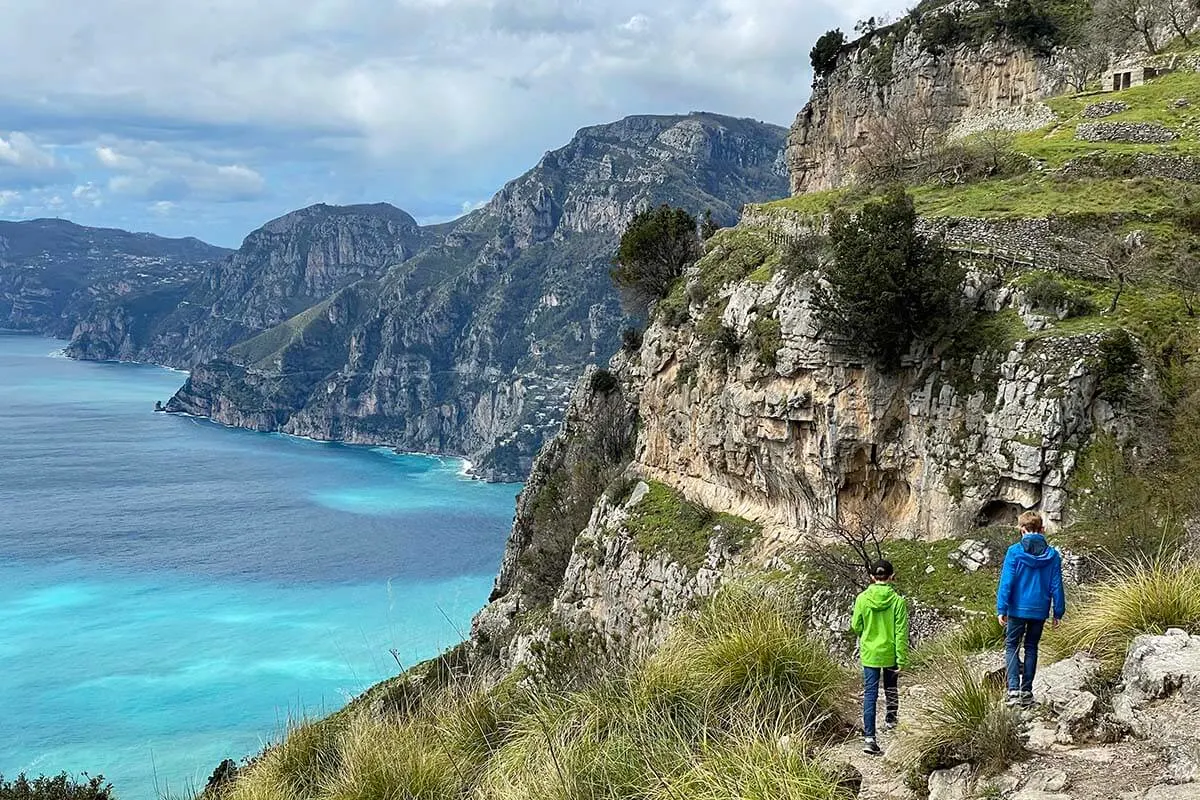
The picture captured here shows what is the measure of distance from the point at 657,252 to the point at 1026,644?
35016 mm

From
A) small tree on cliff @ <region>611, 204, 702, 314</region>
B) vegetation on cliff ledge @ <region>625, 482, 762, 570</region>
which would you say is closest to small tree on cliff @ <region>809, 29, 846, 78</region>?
small tree on cliff @ <region>611, 204, 702, 314</region>

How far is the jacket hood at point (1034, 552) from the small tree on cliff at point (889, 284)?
14343mm

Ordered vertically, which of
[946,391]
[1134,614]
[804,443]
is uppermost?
[946,391]

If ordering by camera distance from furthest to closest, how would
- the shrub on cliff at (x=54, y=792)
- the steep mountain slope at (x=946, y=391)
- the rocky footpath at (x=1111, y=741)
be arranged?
the steep mountain slope at (x=946, y=391), the shrub on cliff at (x=54, y=792), the rocky footpath at (x=1111, y=741)

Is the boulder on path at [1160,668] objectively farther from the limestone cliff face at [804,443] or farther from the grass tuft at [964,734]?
→ the limestone cliff face at [804,443]

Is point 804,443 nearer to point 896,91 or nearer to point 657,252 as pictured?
point 657,252

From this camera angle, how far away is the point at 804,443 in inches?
1009

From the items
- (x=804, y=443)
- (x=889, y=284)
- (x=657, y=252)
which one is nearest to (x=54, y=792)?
(x=804, y=443)

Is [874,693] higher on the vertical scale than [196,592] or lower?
higher

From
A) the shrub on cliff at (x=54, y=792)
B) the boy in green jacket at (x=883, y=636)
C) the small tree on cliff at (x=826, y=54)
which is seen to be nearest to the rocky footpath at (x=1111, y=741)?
the boy in green jacket at (x=883, y=636)

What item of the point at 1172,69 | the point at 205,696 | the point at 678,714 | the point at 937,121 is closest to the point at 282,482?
the point at 205,696

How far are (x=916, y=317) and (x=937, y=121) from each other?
27.3 metres

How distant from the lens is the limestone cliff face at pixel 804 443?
19.1 metres

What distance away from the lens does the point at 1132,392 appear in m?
18.5
